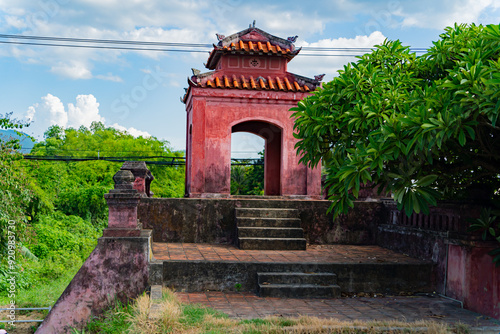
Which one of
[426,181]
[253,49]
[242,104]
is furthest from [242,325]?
[253,49]

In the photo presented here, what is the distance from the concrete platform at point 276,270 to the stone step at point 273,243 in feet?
2.41

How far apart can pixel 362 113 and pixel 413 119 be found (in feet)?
3.97

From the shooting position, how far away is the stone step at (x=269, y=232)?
28.4 feet

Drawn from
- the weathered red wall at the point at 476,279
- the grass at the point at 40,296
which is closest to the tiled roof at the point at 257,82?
the grass at the point at 40,296

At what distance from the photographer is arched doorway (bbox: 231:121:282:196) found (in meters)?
13.1

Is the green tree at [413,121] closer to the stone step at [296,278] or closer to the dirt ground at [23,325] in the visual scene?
the stone step at [296,278]

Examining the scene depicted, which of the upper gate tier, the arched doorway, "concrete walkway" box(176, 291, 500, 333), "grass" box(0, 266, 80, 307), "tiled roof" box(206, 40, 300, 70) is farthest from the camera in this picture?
the arched doorway

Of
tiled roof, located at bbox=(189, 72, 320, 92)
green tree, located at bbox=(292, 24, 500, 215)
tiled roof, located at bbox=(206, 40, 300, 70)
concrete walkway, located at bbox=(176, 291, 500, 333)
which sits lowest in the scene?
concrete walkway, located at bbox=(176, 291, 500, 333)

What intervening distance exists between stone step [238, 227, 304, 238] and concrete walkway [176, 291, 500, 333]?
2.06 m

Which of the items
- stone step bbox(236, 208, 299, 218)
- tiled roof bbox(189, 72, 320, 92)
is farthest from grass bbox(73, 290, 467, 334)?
tiled roof bbox(189, 72, 320, 92)

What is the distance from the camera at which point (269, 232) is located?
28.6 feet

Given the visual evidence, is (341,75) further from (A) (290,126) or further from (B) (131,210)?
(A) (290,126)

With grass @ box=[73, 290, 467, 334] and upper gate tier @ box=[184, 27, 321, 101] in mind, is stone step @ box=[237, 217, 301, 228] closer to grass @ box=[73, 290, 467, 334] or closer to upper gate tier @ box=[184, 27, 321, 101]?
upper gate tier @ box=[184, 27, 321, 101]

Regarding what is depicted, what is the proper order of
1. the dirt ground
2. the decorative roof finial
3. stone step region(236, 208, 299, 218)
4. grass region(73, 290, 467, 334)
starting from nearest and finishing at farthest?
grass region(73, 290, 467, 334), the dirt ground, stone step region(236, 208, 299, 218), the decorative roof finial
